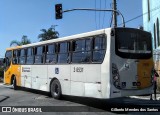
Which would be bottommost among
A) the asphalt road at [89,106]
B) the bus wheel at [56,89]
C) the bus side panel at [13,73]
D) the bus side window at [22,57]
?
the asphalt road at [89,106]

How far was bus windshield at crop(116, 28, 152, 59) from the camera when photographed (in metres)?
13.5

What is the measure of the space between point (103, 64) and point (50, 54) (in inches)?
210

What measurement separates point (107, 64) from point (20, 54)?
10.6 meters

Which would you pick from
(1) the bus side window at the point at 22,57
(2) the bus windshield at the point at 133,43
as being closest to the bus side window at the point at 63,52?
(2) the bus windshield at the point at 133,43

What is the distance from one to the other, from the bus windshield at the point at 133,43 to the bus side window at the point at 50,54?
16.3 ft

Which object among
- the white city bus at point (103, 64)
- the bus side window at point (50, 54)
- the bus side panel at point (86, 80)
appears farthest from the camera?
the bus side window at point (50, 54)

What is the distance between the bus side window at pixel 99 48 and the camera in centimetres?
1355

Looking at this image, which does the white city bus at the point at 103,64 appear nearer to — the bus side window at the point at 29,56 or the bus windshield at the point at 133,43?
the bus windshield at the point at 133,43

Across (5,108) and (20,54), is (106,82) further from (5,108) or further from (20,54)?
(20,54)

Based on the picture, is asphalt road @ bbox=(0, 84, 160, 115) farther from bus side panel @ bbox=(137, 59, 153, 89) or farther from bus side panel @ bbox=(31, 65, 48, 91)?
bus side panel @ bbox=(31, 65, 48, 91)

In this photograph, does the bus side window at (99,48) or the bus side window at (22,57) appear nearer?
the bus side window at (99,48)

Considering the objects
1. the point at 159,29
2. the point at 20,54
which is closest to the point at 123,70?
the point at 20,54

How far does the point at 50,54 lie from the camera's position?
1816 centimetres

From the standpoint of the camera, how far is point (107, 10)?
26.4 meters
